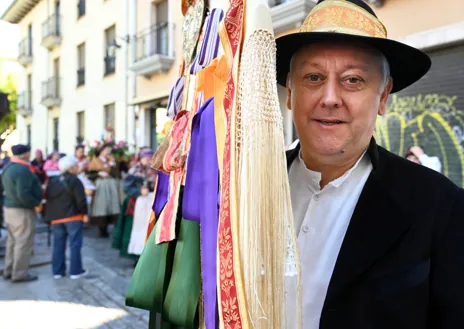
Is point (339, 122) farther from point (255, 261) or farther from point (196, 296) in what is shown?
point (196, 296)

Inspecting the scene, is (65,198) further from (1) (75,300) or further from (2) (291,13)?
(2) (291,13)

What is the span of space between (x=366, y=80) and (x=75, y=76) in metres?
17.8

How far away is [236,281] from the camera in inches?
40.8

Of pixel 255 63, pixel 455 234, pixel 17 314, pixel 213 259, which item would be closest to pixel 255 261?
pixel 213 259

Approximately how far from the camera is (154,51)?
12266mm

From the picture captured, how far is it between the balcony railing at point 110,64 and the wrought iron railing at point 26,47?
32.2 feet

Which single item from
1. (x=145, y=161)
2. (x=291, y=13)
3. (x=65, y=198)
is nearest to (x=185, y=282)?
(x=65, y=198)

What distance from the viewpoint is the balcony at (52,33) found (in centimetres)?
1844

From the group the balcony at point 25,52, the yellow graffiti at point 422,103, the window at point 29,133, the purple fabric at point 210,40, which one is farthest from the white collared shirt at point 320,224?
the window at point 29,133

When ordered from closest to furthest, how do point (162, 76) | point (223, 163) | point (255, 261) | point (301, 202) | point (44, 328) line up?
1. point (255, 261)
2. point (223, 163)
3. point (301, 202)
4. point (44, 328)
5. point (162, 76)

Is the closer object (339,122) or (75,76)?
(339,122)

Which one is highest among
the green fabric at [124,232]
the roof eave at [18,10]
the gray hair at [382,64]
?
the roof eave at [18,10]

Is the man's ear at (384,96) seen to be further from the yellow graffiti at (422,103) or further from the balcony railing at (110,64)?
the balcony railing at (110,64)

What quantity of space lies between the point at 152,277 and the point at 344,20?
42.5 inches
